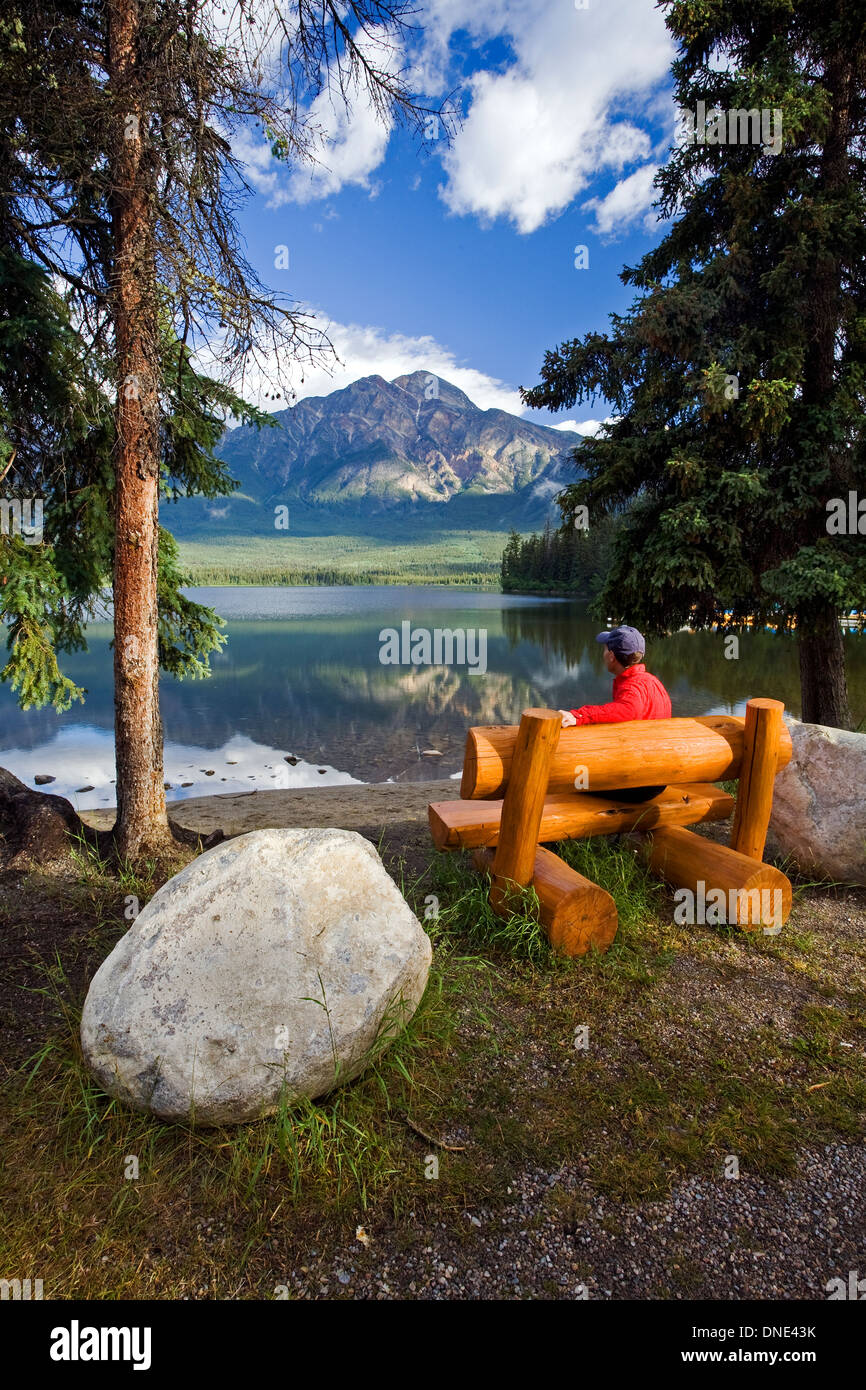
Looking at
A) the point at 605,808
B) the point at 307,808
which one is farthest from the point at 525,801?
the point at 307,808

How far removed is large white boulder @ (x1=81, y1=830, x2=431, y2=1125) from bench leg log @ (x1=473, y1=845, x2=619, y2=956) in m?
1.22

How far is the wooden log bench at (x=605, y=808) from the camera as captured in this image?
4.21 metres

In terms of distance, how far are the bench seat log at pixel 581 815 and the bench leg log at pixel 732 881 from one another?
27 centimetres

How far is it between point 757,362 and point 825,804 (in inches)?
248

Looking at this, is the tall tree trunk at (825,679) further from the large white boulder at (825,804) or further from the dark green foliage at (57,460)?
the dark green foliage at (57,460)

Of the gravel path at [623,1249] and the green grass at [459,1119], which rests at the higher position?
the green grass at [459,1119]

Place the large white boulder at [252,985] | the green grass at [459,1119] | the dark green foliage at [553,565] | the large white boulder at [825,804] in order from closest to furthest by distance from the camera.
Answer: the green grass at [459,1119] < the large white boulder at [252,985] < the large white boulder at [825,804] < the dark green foliage at [553,565]

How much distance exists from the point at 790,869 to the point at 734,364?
6250mm

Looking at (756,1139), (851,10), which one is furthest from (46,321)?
(851,10)

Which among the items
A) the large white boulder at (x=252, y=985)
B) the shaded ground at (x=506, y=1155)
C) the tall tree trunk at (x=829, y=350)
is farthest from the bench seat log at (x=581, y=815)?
the tall tree trunk at (x=829, y=350)

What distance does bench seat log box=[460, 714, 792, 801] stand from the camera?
4254 millimetres

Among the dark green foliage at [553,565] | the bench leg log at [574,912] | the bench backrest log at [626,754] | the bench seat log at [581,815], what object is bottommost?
the bench leg log at [574,912]

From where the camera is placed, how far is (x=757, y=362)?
858 cm
